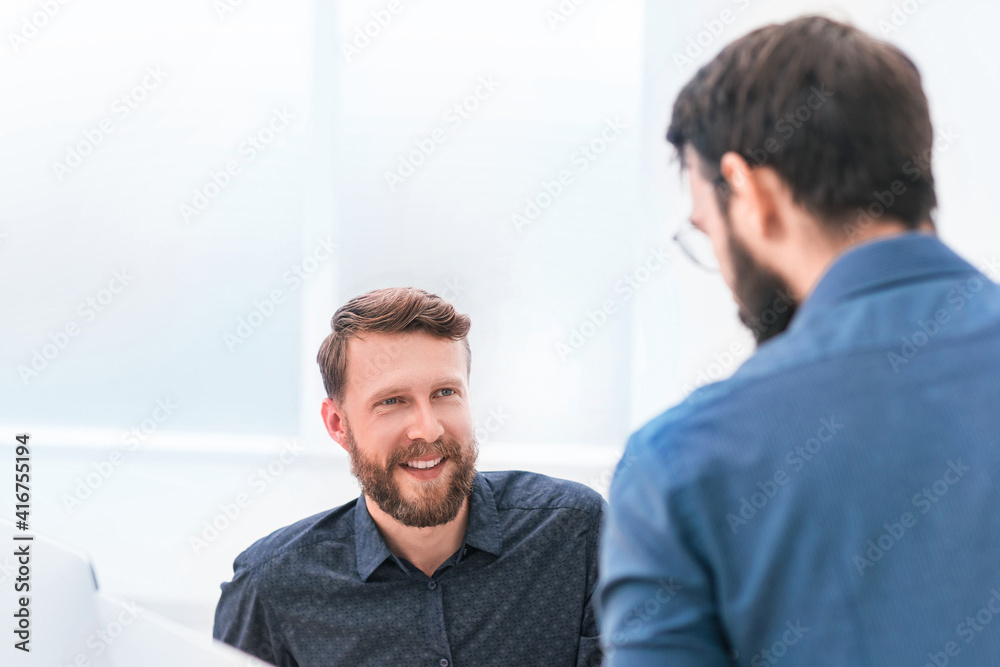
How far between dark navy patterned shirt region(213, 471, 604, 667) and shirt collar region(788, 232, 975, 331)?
112cm

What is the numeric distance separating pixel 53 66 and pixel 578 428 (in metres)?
2.18

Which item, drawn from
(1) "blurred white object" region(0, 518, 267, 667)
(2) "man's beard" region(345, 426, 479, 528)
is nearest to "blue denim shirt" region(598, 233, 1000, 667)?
(1) "blurred white object" region(0, 518, 267, 667)

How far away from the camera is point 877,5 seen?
2396 mm

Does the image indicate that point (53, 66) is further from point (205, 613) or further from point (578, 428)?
point (578, 428)

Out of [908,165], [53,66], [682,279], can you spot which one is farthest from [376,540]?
[53,66]

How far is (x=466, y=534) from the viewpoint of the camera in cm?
165

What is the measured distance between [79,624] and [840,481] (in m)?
0.62

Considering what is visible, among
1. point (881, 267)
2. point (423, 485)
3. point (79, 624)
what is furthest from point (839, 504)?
point (423, 485)

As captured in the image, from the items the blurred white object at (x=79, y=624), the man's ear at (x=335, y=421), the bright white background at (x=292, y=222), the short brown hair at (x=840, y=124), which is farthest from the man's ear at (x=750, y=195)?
the bright white background at (x=292, y=222)

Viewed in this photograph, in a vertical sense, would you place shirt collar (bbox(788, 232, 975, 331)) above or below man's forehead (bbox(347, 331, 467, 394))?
above

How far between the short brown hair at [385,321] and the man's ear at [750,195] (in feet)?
3.47

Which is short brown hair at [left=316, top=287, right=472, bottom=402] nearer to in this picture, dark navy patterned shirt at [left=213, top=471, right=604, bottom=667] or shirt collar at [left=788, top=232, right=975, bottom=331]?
dark navy patterned shirt at [left=213, top=471, right=604, bottom=667]

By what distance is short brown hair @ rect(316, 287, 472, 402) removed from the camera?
1.70 metres

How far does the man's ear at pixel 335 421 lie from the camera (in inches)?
69.7
